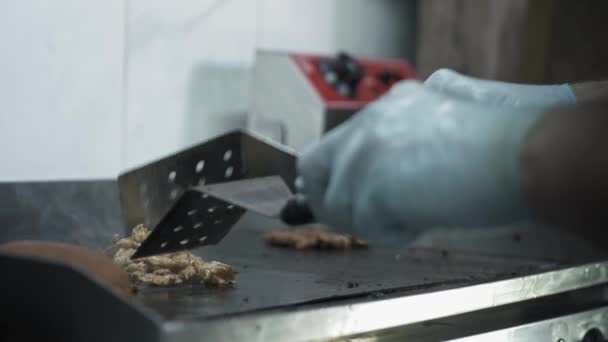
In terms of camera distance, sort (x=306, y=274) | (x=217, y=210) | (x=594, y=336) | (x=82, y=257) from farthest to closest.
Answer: (x=594, y=336) < (x=306, y=274) < (x=217, y=210) < (x=82, y=257)

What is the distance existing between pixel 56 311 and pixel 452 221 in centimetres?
51

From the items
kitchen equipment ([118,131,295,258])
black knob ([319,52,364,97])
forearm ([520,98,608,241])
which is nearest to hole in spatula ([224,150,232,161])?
kitchen equipment ([118,131,295,258])

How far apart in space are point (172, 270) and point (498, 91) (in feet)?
2.02

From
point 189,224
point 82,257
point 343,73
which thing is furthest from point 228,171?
point 343,73

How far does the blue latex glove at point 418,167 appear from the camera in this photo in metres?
1.12

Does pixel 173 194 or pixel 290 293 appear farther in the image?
pixel 173 194

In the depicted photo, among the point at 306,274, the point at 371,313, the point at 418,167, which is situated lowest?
the point at 306,274

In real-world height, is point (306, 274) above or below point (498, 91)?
below

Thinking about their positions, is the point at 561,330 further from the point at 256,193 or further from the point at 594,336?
the point at 256,193

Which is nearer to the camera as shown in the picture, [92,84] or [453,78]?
[453,78]

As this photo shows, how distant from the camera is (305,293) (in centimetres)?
149

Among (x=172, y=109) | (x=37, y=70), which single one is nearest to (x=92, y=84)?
(x=37, y=70)

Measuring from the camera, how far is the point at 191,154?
1831 millimetres

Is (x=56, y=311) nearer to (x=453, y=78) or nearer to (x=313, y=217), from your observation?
(x=313, y=217)
